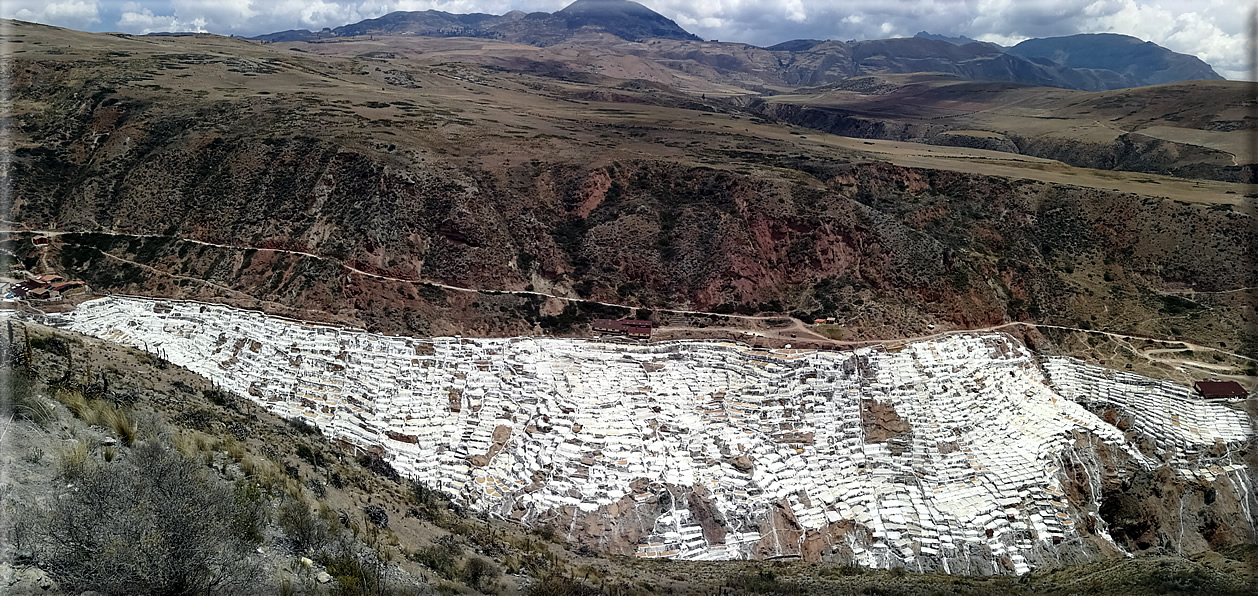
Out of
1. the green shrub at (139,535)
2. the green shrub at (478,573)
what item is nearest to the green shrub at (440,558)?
the green shrub at (478,573)

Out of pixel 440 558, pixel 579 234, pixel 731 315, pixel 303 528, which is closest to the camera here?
pixel 303 528

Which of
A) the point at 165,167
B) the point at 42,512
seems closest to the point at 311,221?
the point at 165,167

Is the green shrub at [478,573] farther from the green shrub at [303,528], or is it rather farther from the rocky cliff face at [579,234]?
the rocky cliff face at [579,234]

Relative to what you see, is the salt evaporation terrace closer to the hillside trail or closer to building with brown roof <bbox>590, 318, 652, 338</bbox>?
the hillside trail

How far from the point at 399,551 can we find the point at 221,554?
521cm

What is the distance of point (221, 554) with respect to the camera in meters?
9.04

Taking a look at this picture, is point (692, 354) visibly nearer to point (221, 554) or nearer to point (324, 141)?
point (221, 554)

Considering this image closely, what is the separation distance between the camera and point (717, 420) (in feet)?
103

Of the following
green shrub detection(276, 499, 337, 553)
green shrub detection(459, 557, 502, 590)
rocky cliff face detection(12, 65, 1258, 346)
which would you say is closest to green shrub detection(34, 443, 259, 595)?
green shrub detection(276, 499, 337, 553)

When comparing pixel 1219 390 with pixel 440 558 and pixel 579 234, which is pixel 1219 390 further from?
pixel 440 558

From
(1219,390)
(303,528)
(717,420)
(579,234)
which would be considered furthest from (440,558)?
(1219,390)

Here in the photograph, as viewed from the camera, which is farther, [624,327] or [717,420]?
[624,327]

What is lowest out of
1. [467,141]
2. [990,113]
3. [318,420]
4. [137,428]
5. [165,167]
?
[318,420]

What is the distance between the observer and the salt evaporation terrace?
86.1 ft
